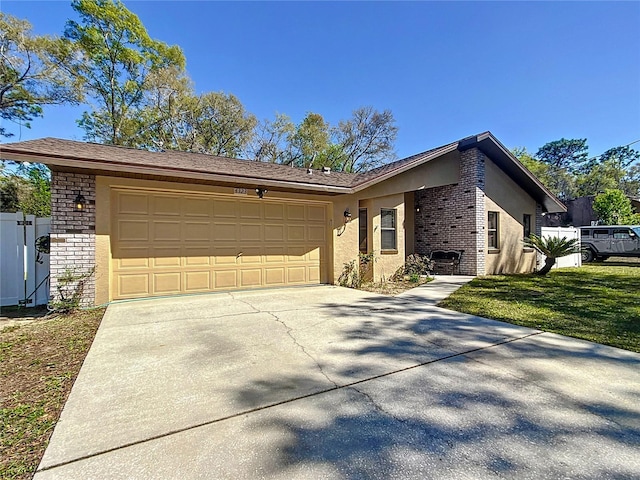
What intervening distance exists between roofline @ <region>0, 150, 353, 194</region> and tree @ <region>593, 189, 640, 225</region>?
A: 24.1 metres

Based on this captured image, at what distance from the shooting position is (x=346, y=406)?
2.60m

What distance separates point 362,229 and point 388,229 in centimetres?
91

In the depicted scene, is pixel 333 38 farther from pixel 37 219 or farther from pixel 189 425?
pixel 189 425

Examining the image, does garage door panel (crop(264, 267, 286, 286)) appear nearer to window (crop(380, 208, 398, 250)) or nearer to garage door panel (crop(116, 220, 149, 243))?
garage door panel (crop(116, 220, 149, 243))

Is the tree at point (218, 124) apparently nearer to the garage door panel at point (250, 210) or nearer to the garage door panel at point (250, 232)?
the garage door panel at point (250, 210)

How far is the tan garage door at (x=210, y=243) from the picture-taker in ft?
22.0

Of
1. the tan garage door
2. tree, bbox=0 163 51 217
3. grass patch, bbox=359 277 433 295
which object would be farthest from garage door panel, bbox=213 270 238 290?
tree, bbox=0 163 51 217

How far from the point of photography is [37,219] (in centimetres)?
644

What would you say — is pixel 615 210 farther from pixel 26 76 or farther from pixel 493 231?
pixel 26 76

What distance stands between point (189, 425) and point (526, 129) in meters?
35.0

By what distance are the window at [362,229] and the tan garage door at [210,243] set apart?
1.42 meters

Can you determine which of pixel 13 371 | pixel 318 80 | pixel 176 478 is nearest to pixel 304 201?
pixel 13 371

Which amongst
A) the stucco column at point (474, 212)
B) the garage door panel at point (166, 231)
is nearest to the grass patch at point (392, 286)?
the stucco column at point (474, 212)

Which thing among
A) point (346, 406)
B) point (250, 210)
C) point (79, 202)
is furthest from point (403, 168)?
point (79, 202)
